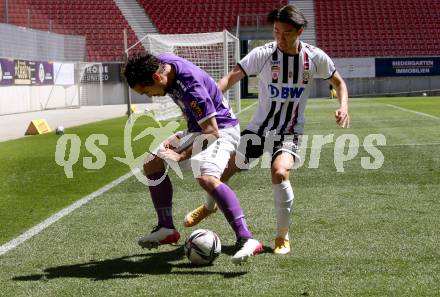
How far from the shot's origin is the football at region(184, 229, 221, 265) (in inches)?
178

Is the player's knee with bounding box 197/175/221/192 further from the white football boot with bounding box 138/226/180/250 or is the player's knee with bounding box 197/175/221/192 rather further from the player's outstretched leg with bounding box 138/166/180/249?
the white football boot with bounding box 138/226/180/250

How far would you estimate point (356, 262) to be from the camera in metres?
4.45

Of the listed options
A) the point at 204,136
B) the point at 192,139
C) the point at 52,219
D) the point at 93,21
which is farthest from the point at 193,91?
the point at 93,21

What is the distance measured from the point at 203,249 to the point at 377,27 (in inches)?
1701

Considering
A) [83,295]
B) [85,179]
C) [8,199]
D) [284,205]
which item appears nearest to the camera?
[83,295]

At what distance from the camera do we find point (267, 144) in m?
5.21

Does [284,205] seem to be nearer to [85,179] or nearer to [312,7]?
[85,179]

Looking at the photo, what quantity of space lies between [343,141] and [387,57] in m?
30.3

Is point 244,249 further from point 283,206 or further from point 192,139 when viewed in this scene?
point 192,139

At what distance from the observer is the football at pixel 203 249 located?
453cm

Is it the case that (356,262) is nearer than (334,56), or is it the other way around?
(356,262)

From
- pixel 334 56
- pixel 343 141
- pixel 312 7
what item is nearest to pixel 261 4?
pixel 312 7

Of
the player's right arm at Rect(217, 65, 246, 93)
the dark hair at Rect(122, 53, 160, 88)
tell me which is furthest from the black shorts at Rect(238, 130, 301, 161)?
the dark hair at Rect(122, 53, 160, 88)

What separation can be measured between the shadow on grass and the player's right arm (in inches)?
47.8
